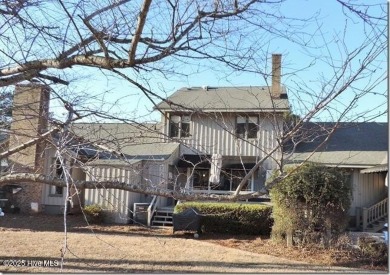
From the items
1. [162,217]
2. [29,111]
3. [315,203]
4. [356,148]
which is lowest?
[162,217]

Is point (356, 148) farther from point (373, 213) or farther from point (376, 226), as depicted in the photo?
point (376, 226)

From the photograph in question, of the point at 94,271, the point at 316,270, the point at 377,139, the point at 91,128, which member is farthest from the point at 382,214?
the point at 91,128

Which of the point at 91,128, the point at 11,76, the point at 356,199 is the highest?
the point at 11,76

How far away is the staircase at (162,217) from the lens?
16602mm

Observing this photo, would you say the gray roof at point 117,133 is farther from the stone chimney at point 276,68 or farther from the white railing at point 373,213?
the white railing at point 373,213

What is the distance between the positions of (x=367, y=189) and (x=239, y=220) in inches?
262

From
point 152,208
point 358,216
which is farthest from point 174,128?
point 358,216

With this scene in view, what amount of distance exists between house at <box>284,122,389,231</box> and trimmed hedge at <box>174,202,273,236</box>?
236 centimetres

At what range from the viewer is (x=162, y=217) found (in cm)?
1689

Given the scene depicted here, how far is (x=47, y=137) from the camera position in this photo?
4.74 metres

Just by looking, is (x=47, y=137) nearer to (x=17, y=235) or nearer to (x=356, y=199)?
(x=17, y=235)

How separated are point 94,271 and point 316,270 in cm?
462

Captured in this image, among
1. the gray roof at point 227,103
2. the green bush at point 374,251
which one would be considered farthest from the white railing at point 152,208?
the green bush at point 374,251

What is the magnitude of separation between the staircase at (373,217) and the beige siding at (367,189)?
0.59 meters
